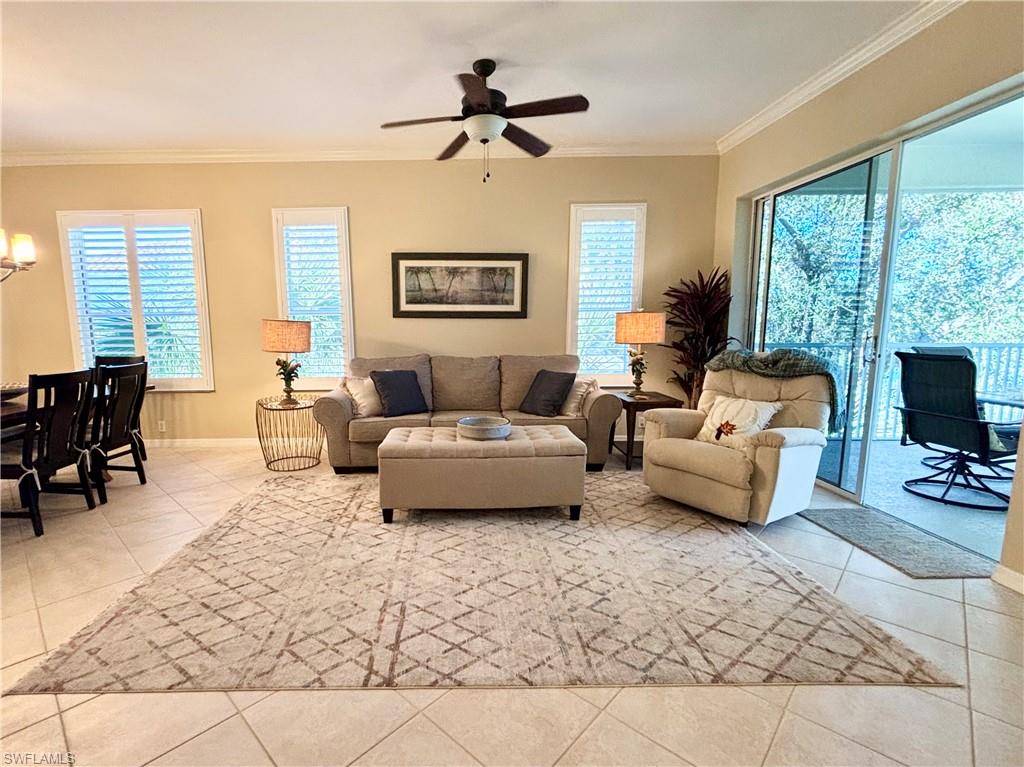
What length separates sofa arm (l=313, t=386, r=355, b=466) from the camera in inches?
148

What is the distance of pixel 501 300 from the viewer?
4707 mm

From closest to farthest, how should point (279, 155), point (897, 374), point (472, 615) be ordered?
point (472, 615) < point (897, 374) < point (279, 155)

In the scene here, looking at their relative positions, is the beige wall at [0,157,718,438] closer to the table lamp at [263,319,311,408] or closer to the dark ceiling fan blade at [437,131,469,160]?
the table lamp at [263,319,311,408]

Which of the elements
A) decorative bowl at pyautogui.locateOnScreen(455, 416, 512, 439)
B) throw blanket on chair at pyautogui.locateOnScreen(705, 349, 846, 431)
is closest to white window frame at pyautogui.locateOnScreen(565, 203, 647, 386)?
throw blanket on chair at pyautogui.locateOnScreen(705, 349, 846, 431)

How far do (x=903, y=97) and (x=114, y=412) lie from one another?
552 centimetres

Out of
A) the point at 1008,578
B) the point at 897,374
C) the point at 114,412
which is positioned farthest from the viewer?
the point at 897,374

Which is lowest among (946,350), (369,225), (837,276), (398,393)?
(398,393)

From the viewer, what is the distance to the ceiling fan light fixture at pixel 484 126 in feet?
8.75

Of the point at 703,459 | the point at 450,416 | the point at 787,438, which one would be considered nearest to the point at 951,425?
the point at 787,438

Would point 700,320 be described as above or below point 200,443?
above

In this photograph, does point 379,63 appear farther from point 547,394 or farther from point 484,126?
point 547,394

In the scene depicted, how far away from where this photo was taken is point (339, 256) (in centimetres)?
463

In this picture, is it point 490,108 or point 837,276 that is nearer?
point 490,108

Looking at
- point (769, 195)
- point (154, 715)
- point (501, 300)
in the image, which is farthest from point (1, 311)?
point (769, 195)
